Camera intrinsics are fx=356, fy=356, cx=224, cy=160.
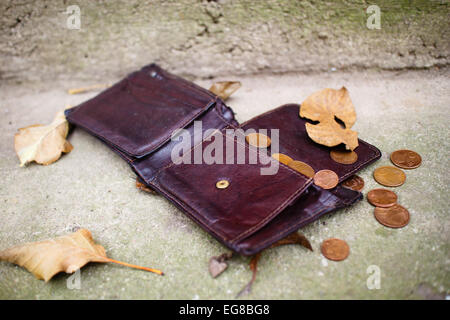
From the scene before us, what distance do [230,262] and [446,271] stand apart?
2.24ft

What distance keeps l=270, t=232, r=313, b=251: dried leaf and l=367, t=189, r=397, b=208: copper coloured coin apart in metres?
0.34

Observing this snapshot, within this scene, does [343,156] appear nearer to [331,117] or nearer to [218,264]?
[331,117]

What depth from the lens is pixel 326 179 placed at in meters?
1.39

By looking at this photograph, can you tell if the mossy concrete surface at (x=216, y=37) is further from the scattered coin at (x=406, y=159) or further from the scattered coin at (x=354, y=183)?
the scattered coin at (x=354, y=183)

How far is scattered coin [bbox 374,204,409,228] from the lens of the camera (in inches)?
49.7

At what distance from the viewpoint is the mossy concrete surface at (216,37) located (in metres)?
1.93

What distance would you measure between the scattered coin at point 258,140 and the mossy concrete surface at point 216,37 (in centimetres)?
76

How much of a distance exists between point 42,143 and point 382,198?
5.21 feet

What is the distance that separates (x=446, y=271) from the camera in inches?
43.9

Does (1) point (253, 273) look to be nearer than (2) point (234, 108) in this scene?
Yes

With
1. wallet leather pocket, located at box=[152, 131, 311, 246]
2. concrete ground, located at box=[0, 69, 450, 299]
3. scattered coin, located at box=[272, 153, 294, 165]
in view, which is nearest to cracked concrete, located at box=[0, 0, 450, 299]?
concrete ground, located at box=[0, 69, 450, 299]

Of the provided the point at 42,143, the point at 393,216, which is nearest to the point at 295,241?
the point at 393,216
